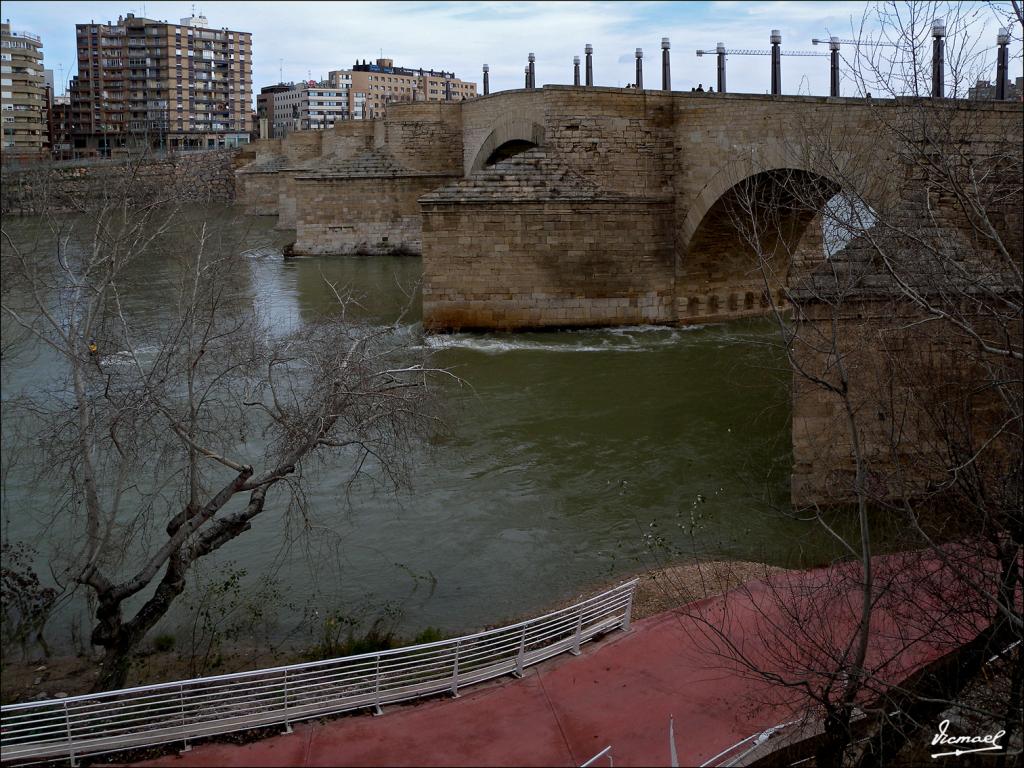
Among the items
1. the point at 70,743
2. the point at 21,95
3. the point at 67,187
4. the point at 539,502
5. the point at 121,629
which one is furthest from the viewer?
the point at 539,502

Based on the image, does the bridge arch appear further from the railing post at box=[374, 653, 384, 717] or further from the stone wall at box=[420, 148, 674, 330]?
the railing post at box=[374, 653, 384, 717]

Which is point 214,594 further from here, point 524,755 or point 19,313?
point 524,755

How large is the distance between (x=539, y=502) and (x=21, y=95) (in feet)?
20.2

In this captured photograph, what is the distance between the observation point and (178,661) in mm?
8047

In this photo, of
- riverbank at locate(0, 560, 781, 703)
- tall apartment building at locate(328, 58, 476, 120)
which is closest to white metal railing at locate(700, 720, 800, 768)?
riverbank at locate(0, 560, 781, 703)

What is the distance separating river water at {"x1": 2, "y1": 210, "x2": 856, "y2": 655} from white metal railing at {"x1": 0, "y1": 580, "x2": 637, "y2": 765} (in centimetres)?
131

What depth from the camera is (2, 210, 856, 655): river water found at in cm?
952

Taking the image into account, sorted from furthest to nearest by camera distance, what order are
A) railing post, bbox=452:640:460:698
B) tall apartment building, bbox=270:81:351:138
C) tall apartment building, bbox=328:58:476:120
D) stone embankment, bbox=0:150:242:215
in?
tall apartment building, bbox=270:81:351:138 < tall apartment building, bbox=328:58:476:120 < stone embankment, bbox=0:150:242:215 < railing post, bbox=452:640:460:698

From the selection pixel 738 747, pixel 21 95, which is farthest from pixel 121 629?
pixel 21 95

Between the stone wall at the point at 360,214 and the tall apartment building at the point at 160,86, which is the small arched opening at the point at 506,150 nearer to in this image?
the stone wall at the point at 360,214

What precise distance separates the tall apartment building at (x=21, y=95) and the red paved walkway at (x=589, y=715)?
450 centimetres

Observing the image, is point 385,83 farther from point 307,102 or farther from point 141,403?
point 141,403

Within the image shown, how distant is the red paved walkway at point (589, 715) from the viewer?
6.05m

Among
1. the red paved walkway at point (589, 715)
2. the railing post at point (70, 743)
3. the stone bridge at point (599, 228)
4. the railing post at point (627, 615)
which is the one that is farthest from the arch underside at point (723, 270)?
the railing post at point (70, 743)
